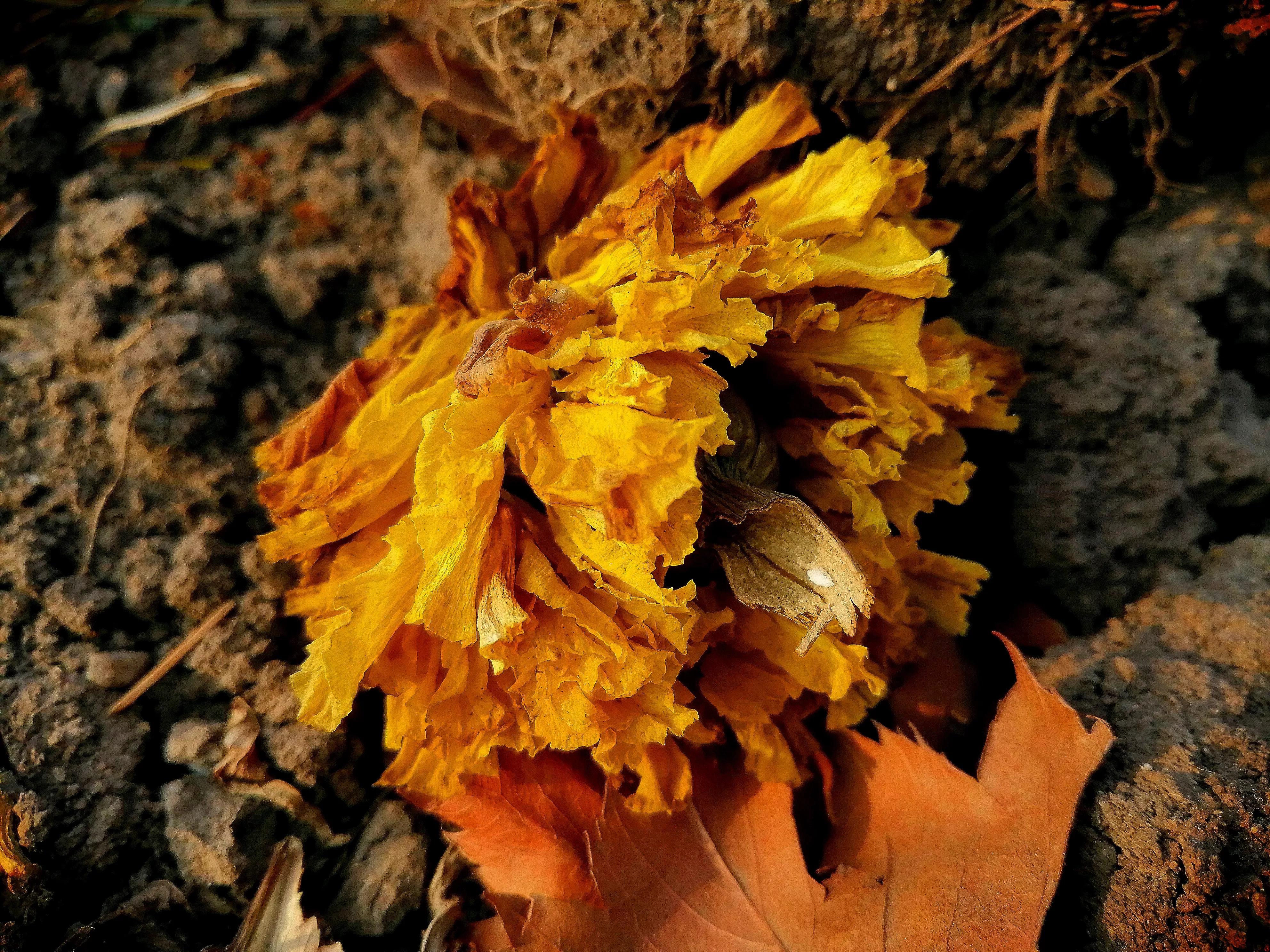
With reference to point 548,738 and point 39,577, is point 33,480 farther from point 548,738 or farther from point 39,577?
point 548,738

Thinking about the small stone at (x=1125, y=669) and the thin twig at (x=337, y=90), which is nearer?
the small stone at (x=1125, y=669)

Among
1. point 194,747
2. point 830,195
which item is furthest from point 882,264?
point 194,747

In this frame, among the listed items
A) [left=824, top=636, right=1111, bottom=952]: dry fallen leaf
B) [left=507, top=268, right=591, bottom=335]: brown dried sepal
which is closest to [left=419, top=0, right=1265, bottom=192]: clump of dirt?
[left=507, top=268, right=591, bottom=335]: brown dried sepal

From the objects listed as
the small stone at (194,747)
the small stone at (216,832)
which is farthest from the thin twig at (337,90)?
the small stone at (216,832)

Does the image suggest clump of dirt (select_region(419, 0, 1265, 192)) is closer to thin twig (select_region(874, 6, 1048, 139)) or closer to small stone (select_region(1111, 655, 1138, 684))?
thin twig (select_region(874, 6, 1048, 139))

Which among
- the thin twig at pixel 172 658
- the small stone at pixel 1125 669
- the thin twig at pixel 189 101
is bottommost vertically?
the thin twig at pixel 172 658

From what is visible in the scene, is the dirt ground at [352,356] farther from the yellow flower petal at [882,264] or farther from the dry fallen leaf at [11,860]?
the yellow flower petal at [882,264]
